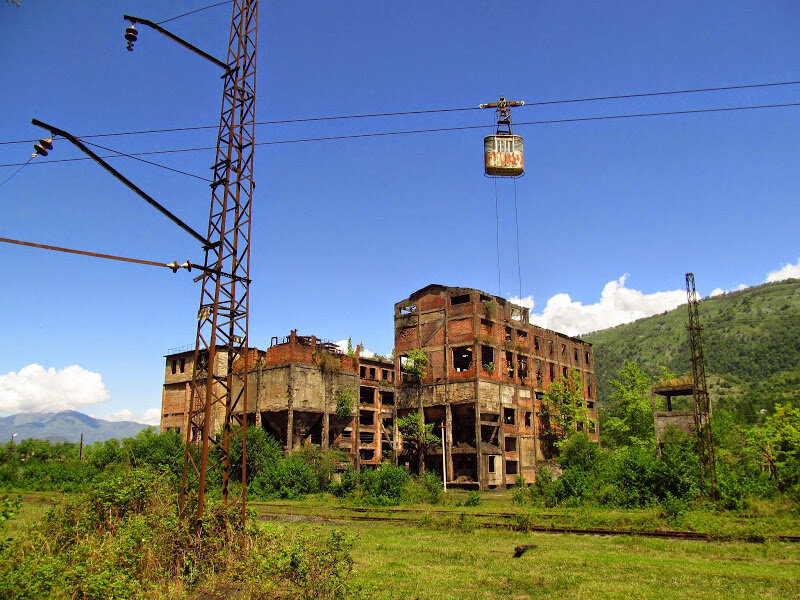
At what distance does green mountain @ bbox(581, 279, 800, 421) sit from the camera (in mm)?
116150

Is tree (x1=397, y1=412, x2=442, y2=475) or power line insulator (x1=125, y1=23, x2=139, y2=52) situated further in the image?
tree (x1=397, y1=412, x2=442, y2=475)

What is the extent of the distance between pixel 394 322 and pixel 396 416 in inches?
311

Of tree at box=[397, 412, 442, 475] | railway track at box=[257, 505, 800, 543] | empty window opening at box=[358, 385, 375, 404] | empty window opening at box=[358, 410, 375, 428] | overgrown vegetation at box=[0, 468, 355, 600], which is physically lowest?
railway track at box=[257, 505, 800, 543]

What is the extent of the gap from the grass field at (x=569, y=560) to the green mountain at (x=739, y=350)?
81070 millimetres

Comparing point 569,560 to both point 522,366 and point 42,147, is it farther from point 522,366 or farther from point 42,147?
point 522,366

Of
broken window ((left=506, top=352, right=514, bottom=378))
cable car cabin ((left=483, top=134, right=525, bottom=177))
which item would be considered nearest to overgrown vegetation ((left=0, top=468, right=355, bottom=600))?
cable car cabin ((left=483, top=134, right=525, bottom=177))

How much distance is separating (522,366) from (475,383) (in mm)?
8445

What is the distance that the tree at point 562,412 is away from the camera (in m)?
50.4

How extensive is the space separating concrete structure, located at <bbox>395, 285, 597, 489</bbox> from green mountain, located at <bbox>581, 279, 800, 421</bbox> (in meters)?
55.9

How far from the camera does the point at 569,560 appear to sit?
14047 mm

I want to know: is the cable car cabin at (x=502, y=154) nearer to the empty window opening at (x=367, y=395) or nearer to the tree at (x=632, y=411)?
the empty window opening at (x=367, y=395)

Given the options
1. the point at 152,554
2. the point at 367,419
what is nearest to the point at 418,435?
the point at 367,419

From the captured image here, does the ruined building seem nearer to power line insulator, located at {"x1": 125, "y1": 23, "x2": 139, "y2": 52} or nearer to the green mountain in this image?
power line insulator, located at {"x1": 125, "y1": 23, "x2": 139, "y2": 52}

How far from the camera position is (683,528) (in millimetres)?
18672
